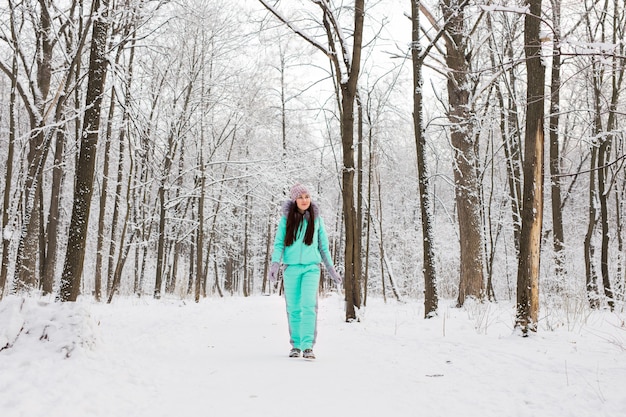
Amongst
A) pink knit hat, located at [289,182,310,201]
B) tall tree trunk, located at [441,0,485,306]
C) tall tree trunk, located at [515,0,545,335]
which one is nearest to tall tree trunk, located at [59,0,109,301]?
pink knit hat, located at [289,182,310,201]

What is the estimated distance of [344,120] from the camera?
8.15 metres

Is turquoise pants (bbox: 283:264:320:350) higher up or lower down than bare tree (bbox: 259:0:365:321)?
lower down

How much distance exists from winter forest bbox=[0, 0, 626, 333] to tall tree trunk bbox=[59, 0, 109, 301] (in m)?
0.02

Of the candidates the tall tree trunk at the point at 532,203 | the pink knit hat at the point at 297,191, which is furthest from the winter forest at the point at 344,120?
A: the pink knit hat at the point at 297,191

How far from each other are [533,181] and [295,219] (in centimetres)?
276

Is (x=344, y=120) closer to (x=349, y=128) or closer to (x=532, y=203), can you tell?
(x=349, y=128)

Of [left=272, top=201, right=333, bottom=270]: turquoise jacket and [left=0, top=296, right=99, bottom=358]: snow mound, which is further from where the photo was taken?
[left=272, top=201, right=333, bottom=270]: turquoise jacket

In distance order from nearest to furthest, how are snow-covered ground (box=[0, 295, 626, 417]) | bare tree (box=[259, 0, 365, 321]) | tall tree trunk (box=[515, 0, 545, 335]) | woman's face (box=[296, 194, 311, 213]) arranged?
snow-covered ground (box=[0, 295, 626, 417]) < tall tree trunk (box=[515, 0, 545, 335]) < woman's face (box=[296, 194, 311, 213]) < bare tree (box=[259, 0, 365, 321])

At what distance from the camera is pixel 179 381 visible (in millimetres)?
3604

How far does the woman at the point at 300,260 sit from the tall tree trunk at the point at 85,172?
2.47 m

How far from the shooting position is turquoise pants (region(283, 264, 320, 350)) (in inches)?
186

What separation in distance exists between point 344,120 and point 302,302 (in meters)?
4.34

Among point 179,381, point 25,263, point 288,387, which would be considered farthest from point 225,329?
point 25,263

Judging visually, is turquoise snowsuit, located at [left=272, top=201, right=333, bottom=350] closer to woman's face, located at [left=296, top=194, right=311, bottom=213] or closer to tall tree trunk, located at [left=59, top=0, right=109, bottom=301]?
woman's face, located at [left=296, top=194, right=311, bottom=213]
